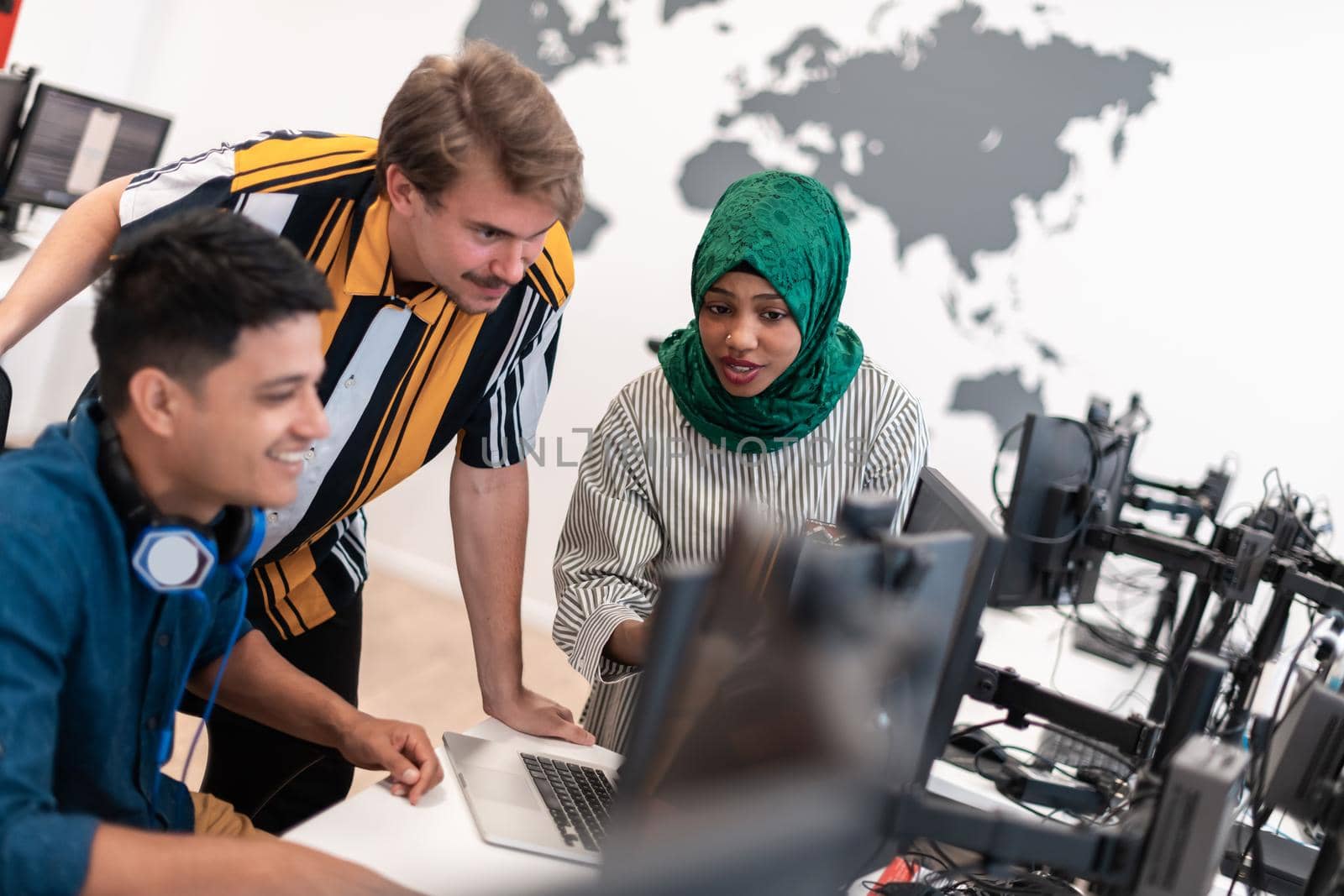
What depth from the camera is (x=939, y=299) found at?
342 cm

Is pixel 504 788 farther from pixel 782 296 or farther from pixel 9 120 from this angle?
pixel 9 120

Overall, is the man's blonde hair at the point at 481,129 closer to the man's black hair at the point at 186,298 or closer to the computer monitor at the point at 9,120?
the man's black hair at the point at 186,298

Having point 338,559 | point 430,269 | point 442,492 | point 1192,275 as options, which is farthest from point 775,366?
point 442,492

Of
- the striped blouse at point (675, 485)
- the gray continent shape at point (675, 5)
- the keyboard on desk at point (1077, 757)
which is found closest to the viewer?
the striped blouse at point (675, 485)

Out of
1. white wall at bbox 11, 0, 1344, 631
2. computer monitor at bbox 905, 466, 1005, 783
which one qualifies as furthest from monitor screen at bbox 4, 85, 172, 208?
computer monitor at bbox 905, 466, 1005, 783

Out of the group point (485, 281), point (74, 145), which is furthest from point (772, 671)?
point (74, 145)

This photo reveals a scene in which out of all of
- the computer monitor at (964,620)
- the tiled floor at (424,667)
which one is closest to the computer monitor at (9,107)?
the tiled floor at (424,667)

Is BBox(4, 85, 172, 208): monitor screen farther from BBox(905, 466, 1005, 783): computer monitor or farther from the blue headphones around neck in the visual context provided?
BBox(905, 466, 1005, 783): computer monitor

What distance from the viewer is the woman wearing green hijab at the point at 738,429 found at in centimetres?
167

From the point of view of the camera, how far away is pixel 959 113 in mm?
3336

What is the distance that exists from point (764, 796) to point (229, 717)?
3.82 feet

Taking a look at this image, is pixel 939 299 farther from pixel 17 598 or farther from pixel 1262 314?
pixel 17 598

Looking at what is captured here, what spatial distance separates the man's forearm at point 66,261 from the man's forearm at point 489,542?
1.82ft

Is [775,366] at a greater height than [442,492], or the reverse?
[775,366]
